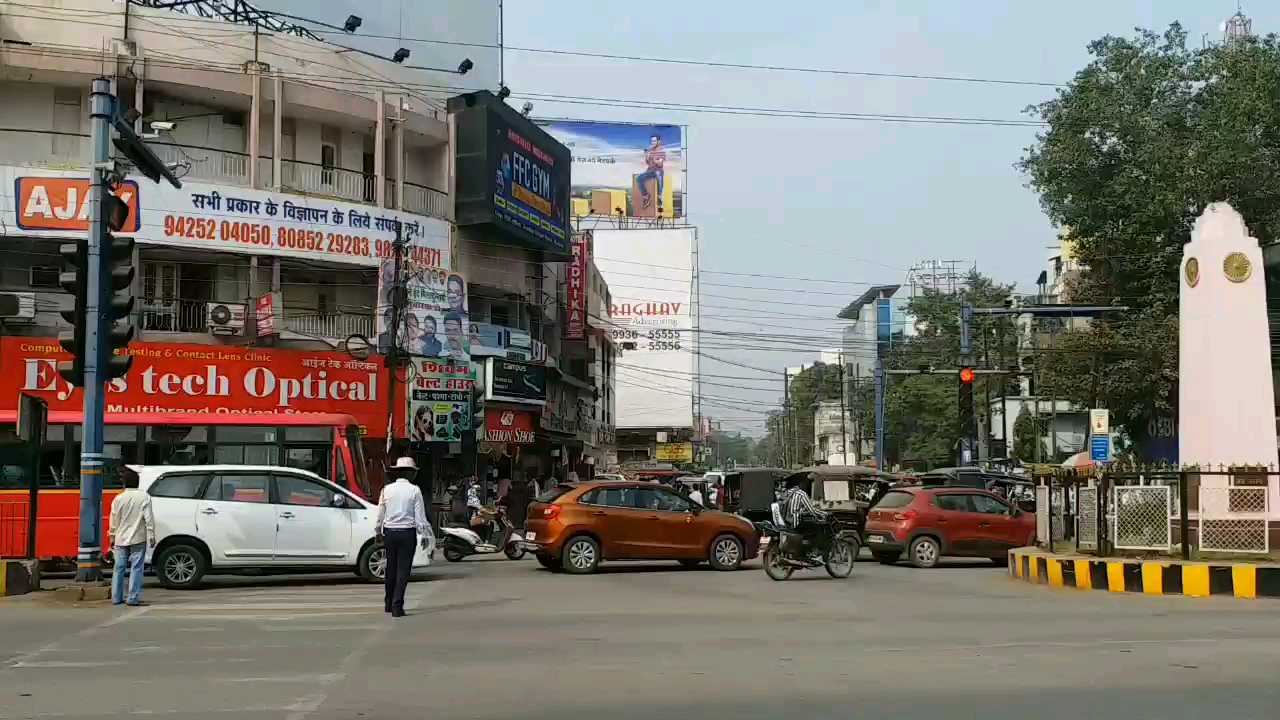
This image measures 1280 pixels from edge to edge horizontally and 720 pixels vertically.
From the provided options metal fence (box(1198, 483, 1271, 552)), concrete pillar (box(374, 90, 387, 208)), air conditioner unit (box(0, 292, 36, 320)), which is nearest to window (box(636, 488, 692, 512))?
metal fence (box(1198, 483, 1271, 552))

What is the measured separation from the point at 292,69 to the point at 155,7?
12.6 ft

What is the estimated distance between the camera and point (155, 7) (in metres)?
33.6

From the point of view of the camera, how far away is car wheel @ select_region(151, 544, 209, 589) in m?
18.3

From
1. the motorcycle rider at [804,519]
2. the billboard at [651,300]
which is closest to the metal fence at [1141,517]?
the motorcycle rider at [804,519]

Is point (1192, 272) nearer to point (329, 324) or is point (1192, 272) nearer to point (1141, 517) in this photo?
point (1141, 517)

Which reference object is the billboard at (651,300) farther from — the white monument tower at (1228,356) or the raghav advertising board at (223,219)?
the white monument tower at (1228,356)

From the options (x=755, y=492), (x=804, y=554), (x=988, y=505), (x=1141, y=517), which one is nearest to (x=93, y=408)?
(x=804, y=554)

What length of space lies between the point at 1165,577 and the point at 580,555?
30.7ft

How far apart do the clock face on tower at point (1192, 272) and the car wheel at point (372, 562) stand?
13564 mm

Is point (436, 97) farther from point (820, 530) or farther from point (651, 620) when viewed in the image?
point (651, 620)

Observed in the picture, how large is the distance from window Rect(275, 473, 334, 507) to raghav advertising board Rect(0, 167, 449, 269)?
605 inches

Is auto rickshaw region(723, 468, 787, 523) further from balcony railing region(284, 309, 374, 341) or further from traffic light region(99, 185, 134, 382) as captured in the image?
traffic light region(99, 185, 134, 382)

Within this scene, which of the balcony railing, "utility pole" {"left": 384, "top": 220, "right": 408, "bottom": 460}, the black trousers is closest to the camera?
the black trousers

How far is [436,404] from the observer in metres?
35.0
